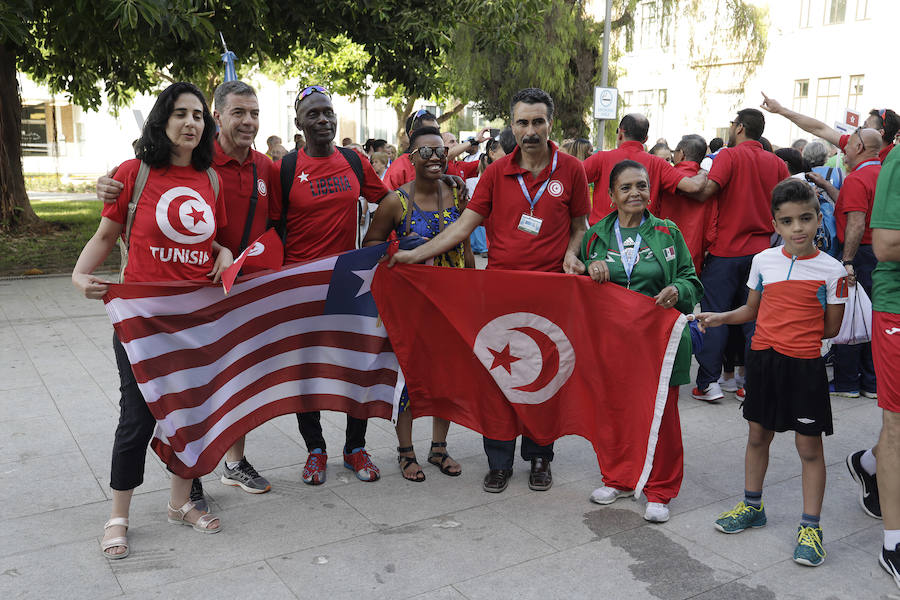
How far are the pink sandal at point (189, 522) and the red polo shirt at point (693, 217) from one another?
4.19 metres

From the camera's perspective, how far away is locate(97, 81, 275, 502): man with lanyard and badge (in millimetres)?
3998

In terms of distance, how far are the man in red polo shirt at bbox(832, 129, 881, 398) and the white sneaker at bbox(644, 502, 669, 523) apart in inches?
104

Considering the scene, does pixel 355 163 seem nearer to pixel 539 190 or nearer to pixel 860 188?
pixel 539 190

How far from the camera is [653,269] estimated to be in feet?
13.4

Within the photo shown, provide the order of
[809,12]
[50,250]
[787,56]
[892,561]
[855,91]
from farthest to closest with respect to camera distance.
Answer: [787,56] < [809,12] < [855,91] < [50,250] < [892,561]

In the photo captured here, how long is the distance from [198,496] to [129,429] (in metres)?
0.64

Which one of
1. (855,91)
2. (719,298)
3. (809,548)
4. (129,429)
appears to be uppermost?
(855,91)

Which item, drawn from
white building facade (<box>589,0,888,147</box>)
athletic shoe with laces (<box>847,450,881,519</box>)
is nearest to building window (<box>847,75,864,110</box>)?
white building facade (<box>589,0,888,147</box>)

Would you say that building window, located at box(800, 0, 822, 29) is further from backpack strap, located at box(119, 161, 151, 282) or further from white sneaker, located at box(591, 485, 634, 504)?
backpack strap, located at box(119, 161, 151, 282)

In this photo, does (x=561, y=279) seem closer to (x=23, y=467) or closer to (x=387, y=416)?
(x=387, y=416)

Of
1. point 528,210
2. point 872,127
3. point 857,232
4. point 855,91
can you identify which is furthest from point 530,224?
point 855,91

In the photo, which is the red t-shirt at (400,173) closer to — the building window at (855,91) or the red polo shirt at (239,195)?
the red polo shirt at (239,195)

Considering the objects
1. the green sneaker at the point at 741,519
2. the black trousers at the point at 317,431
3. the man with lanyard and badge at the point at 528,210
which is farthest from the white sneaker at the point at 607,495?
the black trousers at the point at 317,431

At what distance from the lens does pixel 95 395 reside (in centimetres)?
598
